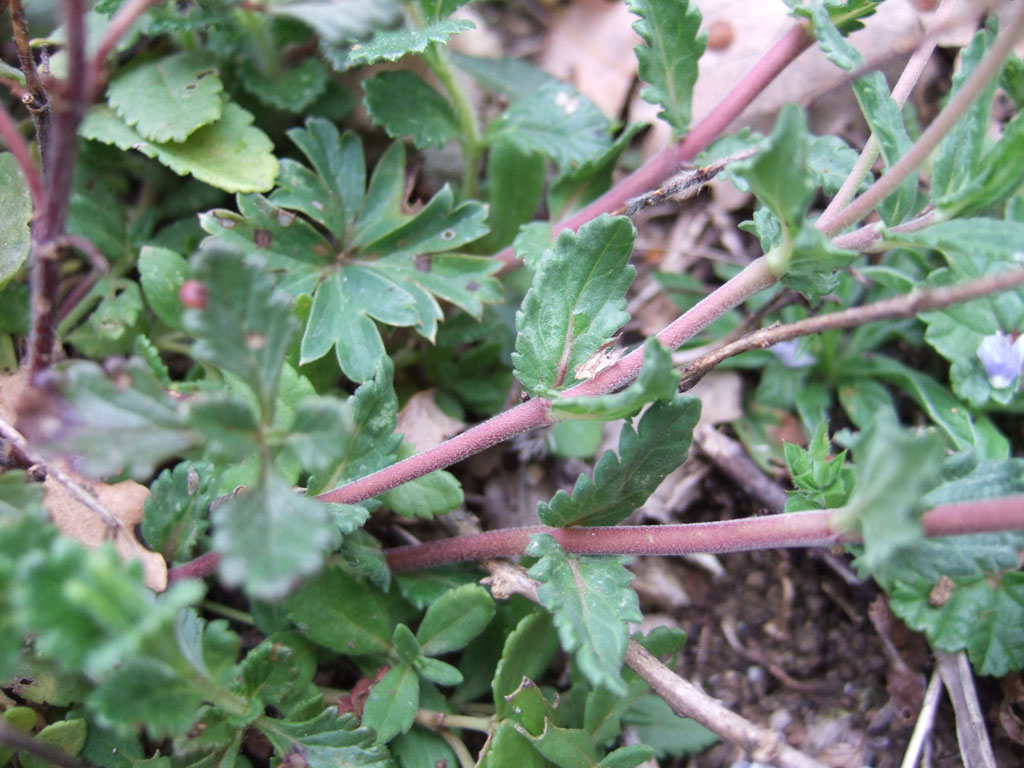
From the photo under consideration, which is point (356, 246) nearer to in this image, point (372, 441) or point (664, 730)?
point (372, 441)

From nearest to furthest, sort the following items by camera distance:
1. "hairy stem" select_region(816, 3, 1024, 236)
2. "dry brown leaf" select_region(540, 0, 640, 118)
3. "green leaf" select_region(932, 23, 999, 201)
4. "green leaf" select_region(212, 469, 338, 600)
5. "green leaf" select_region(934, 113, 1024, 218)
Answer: "green leaf" select_region(212, 469, 338, 600) → "hairy stem" select_region(816, 3, 1024, 236) → "green leaf" select_region(934, 113, 1024, 218) → "green leaf" select_region(932, 23, 999, 201) → "dry brown leaf" select_region(540, 0, 640, 118)

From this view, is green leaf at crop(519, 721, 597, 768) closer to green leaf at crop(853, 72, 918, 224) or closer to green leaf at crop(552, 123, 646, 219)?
green leaf at crop(853, 72, 918, 224)

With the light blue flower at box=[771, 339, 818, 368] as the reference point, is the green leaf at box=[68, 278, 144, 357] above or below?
above

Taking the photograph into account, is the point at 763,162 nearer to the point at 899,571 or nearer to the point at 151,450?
the point at 899,571

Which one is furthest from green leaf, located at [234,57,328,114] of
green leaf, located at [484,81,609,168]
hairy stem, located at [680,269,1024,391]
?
hairy stem, located at [680,269,1024,391]

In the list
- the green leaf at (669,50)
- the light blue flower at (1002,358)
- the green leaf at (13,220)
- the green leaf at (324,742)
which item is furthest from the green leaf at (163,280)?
the light blue flower at (1002,358)

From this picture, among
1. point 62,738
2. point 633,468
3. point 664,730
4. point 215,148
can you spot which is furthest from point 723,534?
point 215,148
